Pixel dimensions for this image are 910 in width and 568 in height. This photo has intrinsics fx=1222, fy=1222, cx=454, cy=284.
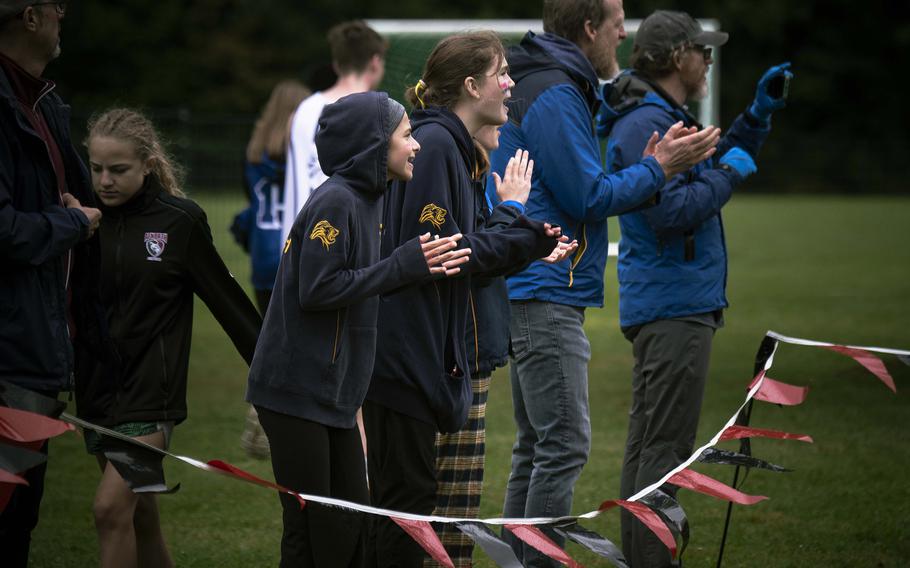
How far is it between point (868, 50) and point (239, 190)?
1305 inches

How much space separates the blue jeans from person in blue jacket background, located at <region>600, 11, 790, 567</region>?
1.17 ft

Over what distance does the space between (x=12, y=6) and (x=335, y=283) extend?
122cm

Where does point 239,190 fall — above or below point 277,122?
below

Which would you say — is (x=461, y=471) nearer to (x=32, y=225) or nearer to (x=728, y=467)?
(x=32, y=225)

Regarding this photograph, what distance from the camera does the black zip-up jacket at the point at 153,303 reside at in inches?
164

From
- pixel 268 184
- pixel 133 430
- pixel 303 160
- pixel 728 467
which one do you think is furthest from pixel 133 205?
pixel 728 467

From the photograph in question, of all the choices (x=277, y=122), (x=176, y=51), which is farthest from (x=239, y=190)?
(x=176, y=51)

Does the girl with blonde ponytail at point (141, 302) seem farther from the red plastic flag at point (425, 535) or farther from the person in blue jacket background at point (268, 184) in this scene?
the person in blue jacket background at point (268, 184)

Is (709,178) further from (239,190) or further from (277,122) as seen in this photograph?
(239,190)

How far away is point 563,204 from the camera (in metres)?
4.43

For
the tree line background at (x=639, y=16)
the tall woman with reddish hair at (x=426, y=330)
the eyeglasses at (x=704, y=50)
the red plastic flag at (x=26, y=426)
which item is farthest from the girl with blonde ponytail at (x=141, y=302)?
the tree line background at (x=639, y=16)

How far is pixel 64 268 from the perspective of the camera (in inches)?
147

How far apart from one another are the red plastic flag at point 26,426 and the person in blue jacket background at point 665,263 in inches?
89.7

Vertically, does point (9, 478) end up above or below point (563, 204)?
below
